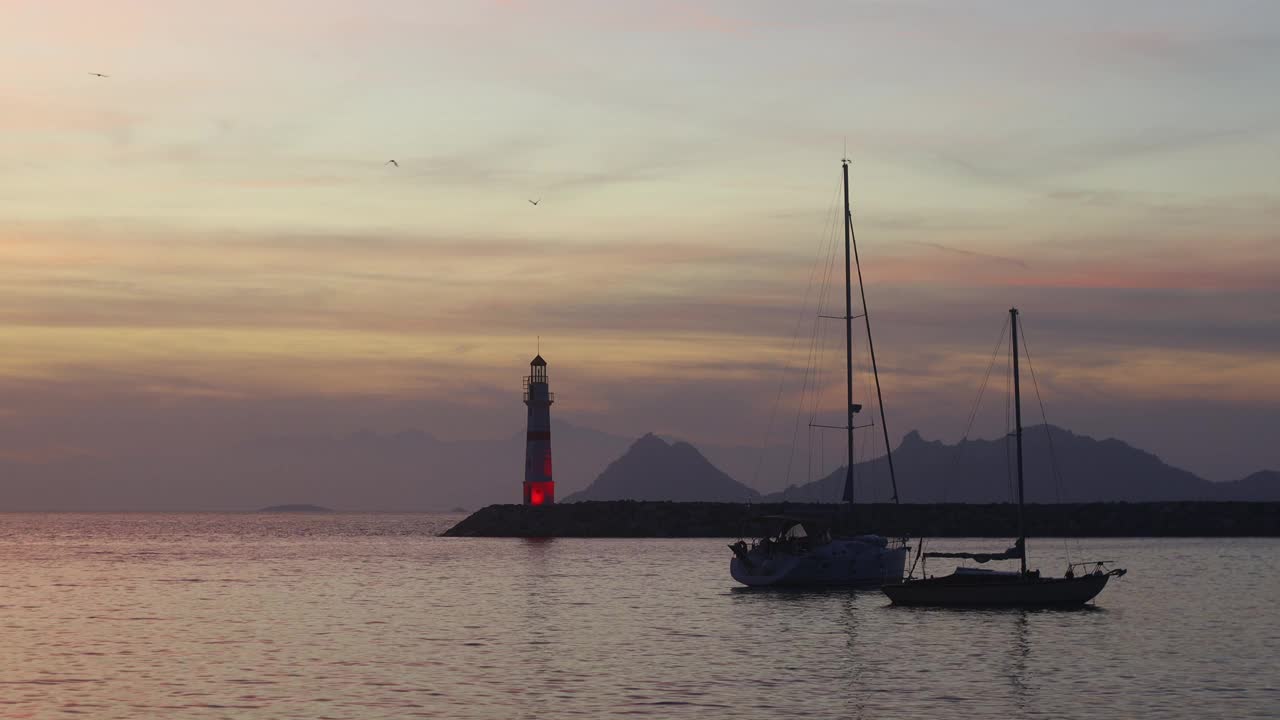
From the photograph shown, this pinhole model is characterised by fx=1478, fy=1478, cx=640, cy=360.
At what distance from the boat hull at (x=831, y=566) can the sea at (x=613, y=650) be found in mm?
983

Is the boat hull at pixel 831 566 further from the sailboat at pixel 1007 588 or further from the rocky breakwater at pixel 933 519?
the rocky breakwater at pixel 933 519

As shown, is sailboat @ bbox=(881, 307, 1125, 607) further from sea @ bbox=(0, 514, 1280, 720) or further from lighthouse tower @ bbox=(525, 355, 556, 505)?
lighthouse tower @ bbox=(525, 355, 556, 505)

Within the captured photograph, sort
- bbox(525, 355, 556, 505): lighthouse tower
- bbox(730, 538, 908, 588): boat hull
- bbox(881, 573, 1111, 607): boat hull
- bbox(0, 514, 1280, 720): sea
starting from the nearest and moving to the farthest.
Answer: bbox(0, 514, 1280, 720): sea, bbox(881, 573, 1111, 607): boat hull, bbox(730, 538, 908, 588): boat hull, bbox(525, 355, 556, 505): lighthouse tower

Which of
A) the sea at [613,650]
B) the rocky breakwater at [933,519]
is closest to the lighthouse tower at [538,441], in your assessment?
the rocky breakwater at [933,519]

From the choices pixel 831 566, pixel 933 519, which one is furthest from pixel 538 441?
pixel 831 566

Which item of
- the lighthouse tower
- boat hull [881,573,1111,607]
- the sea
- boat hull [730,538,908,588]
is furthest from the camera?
the lighthouse tower

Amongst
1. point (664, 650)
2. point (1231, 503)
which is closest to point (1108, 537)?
point (1231, 503)

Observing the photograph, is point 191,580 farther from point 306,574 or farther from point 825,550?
point 825,550

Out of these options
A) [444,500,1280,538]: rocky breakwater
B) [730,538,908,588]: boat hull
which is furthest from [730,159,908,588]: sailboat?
[444,500,1280,538]: rocky breakwater

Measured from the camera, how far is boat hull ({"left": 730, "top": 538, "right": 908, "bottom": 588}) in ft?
214

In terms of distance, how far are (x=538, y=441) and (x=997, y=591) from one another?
7140cm

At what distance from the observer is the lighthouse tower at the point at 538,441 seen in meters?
121

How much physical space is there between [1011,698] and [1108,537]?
102230mm

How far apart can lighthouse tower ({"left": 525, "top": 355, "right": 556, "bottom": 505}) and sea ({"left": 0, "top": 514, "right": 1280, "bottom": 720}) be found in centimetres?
3904
